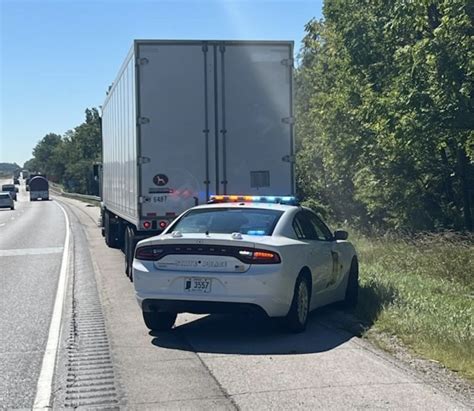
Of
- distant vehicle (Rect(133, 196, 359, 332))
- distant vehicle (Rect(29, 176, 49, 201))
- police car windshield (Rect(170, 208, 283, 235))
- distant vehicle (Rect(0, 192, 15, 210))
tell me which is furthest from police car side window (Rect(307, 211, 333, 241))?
distant vehicle (Rect(29, 176, 49, 201))

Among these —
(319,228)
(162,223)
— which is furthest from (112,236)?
(319,228)

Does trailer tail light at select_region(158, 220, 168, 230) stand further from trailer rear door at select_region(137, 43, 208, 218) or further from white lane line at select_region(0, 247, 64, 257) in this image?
white lane line at select_region(0, 247, 64, 257)

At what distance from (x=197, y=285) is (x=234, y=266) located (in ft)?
1.56

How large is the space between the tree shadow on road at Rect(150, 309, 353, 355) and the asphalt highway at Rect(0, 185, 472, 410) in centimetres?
1

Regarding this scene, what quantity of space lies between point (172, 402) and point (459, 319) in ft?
12.6

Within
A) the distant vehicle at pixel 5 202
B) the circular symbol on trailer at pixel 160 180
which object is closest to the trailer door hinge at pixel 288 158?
the circular symbol on trailer at pixel 160 180

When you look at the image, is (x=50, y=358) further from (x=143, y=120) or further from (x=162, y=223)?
(x=143, y=120)

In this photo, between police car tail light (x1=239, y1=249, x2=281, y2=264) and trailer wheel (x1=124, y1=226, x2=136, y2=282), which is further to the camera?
Result: trailer wheel (x1=124, y1=226, x2=136, y2=282)

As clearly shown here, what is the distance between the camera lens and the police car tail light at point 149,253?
28.0ft

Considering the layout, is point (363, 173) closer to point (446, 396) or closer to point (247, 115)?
point (247, 115)

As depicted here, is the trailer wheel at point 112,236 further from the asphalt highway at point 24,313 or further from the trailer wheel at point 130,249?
the trailer wheel at point 130,249

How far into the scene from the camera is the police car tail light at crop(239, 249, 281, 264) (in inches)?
319

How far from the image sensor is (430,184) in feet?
81.4

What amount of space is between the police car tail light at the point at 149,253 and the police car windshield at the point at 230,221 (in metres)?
0.51
